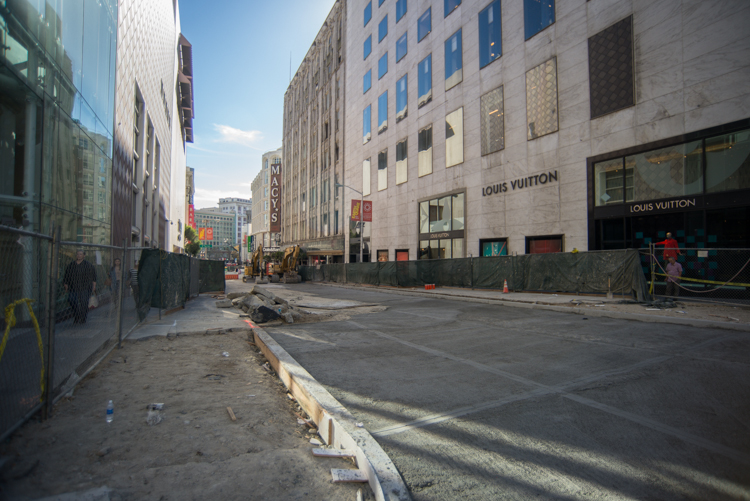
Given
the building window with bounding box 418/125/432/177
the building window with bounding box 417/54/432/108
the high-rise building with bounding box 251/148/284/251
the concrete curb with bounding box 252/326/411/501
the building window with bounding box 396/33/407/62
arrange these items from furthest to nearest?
1. the high-rise building with bounding box 251/148/284/251
2. the building window with bounding box 396/33/407/62
3. the building window with bounding box 417/54/432/108
4. the building window with bounding box 418/125/432/177
5. the concrete curb with bounding box 252/326/411/501

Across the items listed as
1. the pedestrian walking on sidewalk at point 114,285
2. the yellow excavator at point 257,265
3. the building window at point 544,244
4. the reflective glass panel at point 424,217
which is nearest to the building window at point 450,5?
the reflective glass panel at point 424,217

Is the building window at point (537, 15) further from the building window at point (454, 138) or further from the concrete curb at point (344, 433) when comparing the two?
the concrete curb at point (344, 433)

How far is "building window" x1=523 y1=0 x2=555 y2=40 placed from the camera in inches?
789

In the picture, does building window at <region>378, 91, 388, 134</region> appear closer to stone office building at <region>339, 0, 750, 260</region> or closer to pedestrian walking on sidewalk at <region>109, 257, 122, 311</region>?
stone office building at <region>339, 0, 750, 260</region>

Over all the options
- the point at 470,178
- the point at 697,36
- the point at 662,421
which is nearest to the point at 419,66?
the point at 470,178

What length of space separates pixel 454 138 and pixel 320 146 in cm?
2997

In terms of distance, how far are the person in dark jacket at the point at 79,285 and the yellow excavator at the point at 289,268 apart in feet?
96.9

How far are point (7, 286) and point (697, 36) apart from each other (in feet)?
66.6

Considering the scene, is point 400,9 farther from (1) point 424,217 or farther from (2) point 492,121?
(1) point 424,217

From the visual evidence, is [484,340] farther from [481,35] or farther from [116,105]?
[481,35]

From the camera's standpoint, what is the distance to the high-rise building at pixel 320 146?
46750 millimetres

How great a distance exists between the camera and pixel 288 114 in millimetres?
72188

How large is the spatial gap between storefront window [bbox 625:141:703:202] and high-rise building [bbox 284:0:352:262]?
98.1 ft

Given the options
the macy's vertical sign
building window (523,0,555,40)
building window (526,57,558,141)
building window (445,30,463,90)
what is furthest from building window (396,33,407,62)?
the macy's vertical sign
